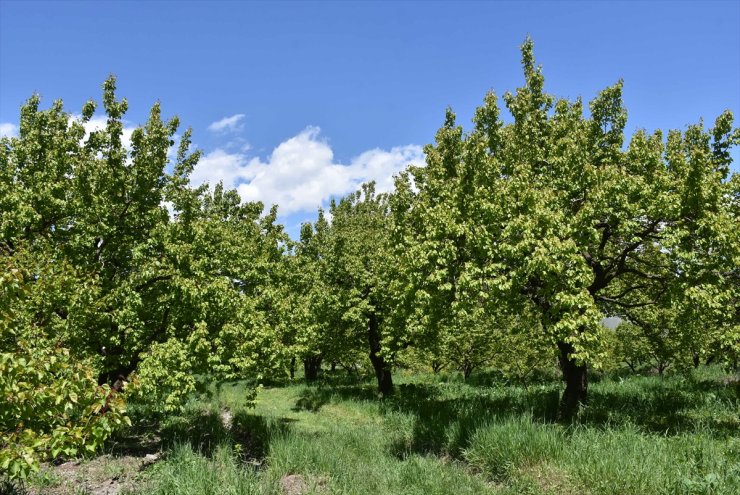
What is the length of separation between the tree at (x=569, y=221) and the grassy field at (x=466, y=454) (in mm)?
2335

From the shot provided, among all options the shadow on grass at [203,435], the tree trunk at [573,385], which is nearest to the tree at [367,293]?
the shadow on grass at [203,435]

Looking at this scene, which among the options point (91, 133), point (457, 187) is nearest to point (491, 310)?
point (457, 187)

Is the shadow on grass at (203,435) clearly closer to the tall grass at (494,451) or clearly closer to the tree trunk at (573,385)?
the tall grass at (494,451)

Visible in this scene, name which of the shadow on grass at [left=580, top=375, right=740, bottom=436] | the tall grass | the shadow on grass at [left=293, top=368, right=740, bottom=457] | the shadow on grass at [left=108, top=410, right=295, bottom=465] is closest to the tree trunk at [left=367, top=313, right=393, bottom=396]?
the shadow on grass at [left=293, top=368, right=740, bottom=457]

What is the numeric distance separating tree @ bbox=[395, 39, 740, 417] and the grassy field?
2335mm

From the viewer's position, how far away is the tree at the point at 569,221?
37.7 ft

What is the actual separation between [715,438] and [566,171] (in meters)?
7.84

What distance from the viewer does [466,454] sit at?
1083 cm

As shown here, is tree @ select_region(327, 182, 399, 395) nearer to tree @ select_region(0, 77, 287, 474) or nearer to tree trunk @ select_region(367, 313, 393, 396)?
tree trunk @ select_region(367, 313, 393, 396)

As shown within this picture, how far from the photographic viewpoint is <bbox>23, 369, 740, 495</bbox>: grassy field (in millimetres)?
8094

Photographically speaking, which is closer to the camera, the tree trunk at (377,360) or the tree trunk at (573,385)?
the tree trunk at (573,385)

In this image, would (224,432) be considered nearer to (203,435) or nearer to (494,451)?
(203,435)

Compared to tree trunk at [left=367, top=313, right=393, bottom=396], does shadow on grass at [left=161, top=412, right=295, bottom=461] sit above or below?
below

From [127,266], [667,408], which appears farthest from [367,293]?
[667,408]
